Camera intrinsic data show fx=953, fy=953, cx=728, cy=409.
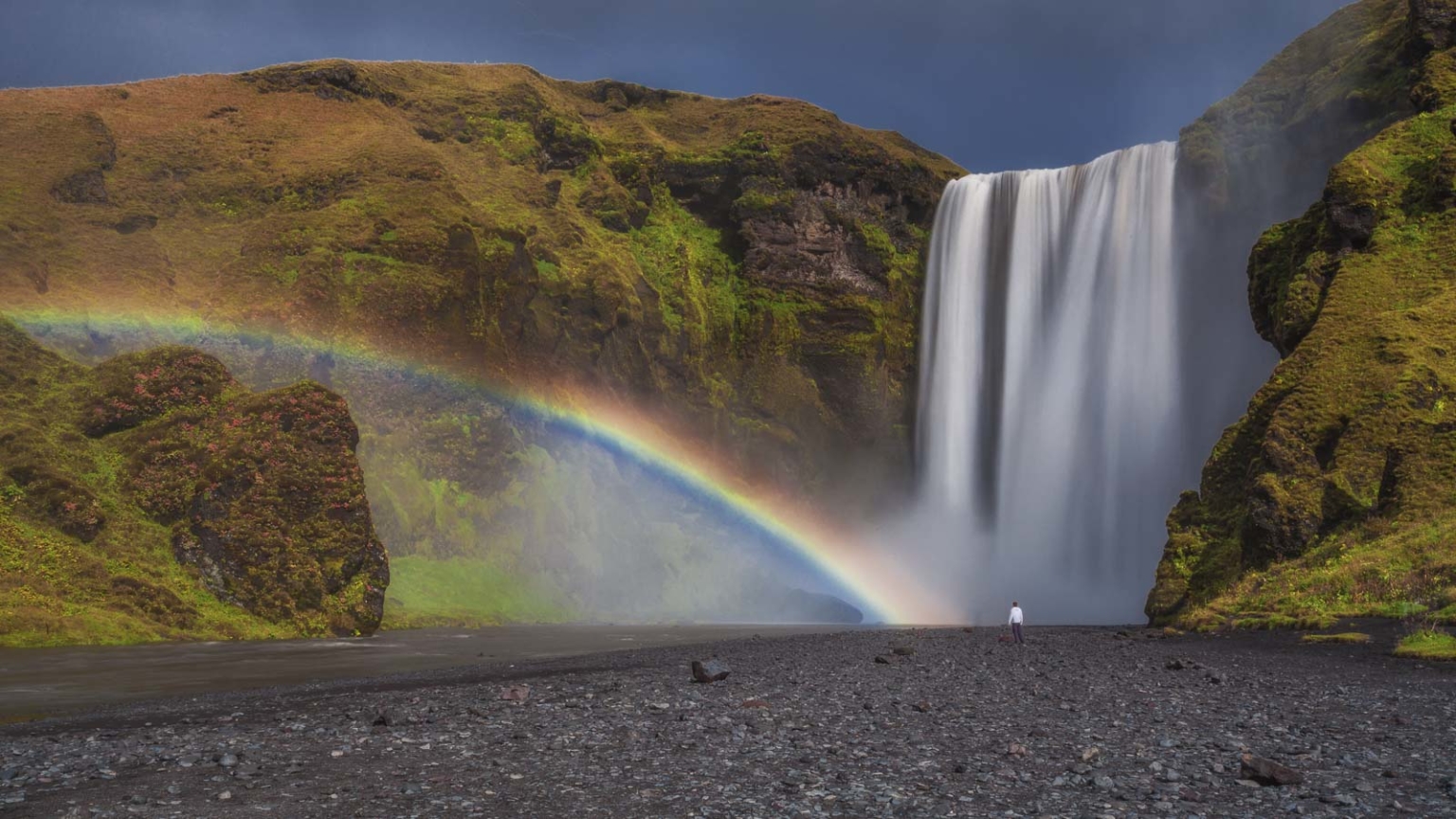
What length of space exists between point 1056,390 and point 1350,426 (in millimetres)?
37752

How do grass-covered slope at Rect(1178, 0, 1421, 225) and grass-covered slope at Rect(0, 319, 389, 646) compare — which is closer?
grass-covered slope at Rect(0, 319, 389, 646)

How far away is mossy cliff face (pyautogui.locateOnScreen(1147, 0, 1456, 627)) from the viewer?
26688 mm

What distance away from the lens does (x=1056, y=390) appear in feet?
227

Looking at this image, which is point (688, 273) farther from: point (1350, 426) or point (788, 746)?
point (788, 746)

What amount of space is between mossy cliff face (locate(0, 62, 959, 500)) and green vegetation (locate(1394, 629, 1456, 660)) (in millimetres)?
58138

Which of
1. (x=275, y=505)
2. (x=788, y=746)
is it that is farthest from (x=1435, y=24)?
(x=275, y=505)

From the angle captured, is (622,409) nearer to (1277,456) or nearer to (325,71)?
(325,71)

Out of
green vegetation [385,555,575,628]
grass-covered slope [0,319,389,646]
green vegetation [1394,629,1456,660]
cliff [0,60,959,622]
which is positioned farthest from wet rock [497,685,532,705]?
cliff [0,60,959,622]

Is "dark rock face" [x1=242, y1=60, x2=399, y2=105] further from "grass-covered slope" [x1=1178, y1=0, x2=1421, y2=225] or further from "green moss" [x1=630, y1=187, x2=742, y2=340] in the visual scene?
"grass-covered slope" [x1=1178, y1=0, x2=1421, y2=225]

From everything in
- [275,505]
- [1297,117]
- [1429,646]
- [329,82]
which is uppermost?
[329,82]

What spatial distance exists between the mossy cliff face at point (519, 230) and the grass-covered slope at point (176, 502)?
15.6m

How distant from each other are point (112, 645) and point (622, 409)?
48.0 metres

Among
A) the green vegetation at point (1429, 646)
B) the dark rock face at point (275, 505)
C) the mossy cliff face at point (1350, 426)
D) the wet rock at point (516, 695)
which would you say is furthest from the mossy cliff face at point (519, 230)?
Answer: the green vegetation at point (1429, 646)

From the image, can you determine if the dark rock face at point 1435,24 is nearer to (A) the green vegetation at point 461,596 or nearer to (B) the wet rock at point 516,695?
(B) the wet rock at point 516,695
